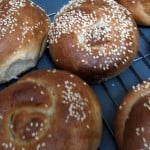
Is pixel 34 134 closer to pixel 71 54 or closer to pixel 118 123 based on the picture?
pixel 118 123

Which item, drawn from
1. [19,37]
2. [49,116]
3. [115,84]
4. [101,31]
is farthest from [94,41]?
[49,116]

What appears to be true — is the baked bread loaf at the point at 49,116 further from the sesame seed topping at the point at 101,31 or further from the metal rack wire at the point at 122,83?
the sesame seed topping at the point at 101,31

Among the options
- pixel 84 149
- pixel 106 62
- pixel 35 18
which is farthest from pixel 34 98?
pixel 35 18

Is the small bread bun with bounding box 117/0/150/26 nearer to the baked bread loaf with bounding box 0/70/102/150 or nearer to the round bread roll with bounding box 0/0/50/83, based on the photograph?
the round bread roll with bounding box 0/0/50/83

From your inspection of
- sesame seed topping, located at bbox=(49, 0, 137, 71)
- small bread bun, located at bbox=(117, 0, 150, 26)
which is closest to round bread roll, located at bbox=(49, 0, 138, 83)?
sesame seed topping, located at bbox=(49, 0, 137, 71)

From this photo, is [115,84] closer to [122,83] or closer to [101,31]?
[122,83]

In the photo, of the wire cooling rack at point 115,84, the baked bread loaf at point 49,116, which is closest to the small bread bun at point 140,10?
the wire cooling rack at point 115,84
